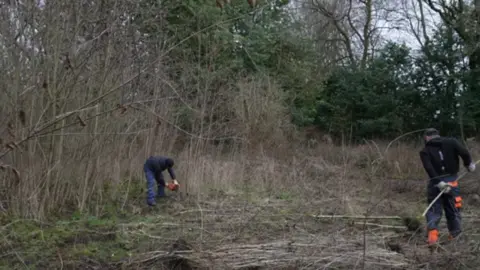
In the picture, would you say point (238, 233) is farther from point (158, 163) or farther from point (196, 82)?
point (196, 82)

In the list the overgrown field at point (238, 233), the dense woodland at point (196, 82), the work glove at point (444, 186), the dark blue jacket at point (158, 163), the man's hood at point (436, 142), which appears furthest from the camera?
the dark blue jacket at point (158, 163)

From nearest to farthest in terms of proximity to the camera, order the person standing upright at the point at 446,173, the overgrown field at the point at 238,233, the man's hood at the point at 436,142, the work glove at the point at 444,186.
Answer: the overgrown field at the point at 238,233 → the work glove at the point at 444,186 → the person standing upright at the point at 446,173 → the man's hood at the point at 436,142

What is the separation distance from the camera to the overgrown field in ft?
15.4

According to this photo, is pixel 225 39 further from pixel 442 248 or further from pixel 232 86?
pixel 442 248

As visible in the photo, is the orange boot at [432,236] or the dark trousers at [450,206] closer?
the orange boot at [432,236]

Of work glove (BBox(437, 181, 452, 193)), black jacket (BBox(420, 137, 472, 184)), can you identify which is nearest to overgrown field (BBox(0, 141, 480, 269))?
work glove (BBox(437, 181, 452, 193))

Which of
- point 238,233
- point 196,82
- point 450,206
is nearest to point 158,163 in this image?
point 238,233

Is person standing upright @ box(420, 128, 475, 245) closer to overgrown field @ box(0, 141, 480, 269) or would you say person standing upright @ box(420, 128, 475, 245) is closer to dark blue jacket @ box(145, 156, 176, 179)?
overgrown field @ box(0, 141, 480, 269)

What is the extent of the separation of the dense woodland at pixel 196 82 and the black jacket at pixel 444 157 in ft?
9.87

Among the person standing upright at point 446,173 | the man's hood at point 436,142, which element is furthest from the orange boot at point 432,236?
the man's hood at point 436,142

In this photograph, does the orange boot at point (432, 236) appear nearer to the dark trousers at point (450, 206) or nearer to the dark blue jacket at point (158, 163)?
the dark trousers at point (450, 206)

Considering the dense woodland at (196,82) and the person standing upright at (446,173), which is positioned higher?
the dense woodland at (196,82)

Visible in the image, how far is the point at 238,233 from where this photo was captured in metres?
5.99

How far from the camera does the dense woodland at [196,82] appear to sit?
17.8 feet
